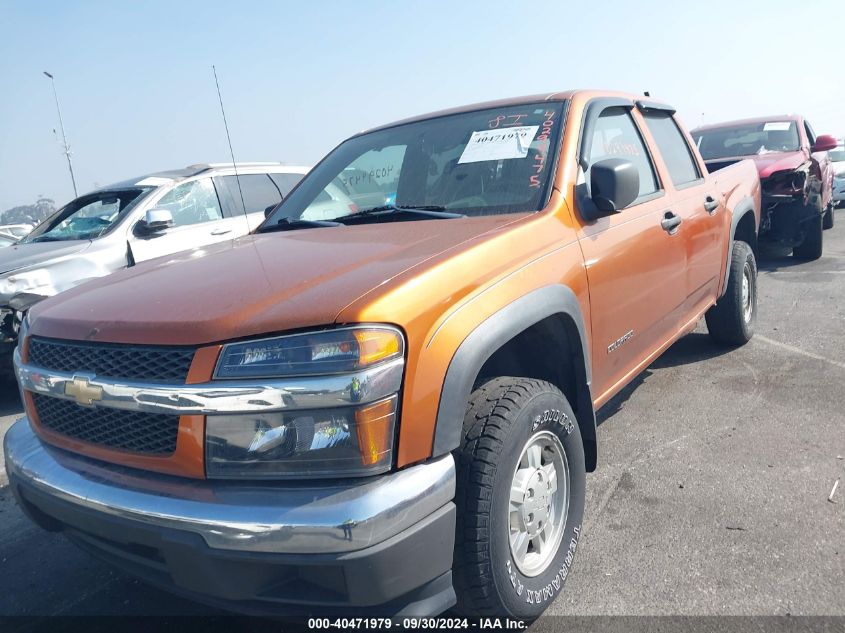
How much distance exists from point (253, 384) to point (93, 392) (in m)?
0.58

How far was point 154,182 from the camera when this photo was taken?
6.25 meters

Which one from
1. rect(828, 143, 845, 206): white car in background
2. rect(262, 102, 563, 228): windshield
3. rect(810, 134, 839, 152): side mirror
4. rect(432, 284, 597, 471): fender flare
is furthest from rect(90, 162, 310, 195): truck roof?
rect(828, 143, 845, 206): white car in background

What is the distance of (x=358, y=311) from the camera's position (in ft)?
5.75

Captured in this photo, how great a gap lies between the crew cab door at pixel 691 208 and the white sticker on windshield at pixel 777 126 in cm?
508

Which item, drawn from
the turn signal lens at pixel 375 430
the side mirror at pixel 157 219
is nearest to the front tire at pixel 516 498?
the turn signal lens at pixel 375 430

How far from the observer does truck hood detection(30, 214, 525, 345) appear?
1827 mm

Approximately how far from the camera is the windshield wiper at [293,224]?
3.09 metres

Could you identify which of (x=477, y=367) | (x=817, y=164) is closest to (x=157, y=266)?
(x=477, y=367)

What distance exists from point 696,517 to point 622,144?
1.84m

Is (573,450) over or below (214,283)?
below

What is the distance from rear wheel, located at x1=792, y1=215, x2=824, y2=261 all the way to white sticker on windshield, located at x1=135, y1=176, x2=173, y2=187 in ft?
23.3

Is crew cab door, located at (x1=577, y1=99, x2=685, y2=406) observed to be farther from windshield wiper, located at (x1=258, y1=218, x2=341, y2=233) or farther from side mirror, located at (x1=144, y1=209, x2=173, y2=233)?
side mirror, located at (x1=144, y1=209, x2=173, y2=233)

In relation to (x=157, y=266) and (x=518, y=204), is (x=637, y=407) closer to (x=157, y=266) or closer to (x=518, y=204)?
(x=518, y=204)

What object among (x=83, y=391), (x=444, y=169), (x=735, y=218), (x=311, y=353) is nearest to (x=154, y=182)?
(x=444, y=169)
